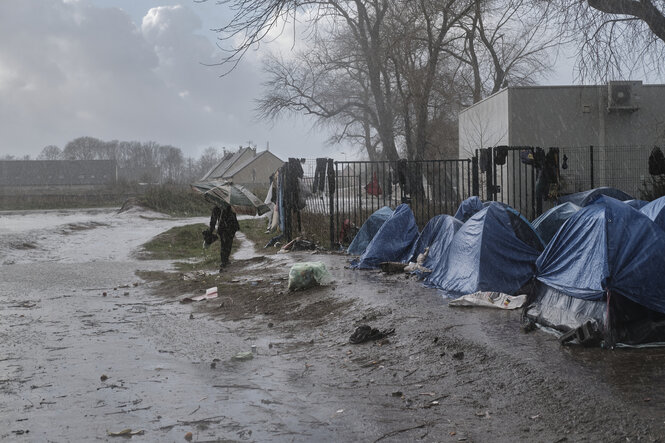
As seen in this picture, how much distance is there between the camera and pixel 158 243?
2575 cm

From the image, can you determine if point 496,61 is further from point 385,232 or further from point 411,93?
point 385,232

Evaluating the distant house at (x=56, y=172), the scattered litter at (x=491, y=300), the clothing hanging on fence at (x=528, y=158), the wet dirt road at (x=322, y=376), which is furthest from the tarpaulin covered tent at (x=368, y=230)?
the distant house at (x=56, y=172)

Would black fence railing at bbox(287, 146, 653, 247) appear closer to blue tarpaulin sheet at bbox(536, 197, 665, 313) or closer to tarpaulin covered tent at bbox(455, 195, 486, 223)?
tarpaulin covered tent at bbox(455, 195, 486, 223)

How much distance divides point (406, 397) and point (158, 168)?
11971 cm

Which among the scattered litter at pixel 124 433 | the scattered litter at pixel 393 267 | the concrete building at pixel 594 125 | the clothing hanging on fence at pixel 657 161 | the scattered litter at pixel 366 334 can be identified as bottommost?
the scattered litter at pixel 124 433

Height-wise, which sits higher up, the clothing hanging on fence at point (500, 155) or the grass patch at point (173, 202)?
the clothing hanging on fence at point (500, 155)

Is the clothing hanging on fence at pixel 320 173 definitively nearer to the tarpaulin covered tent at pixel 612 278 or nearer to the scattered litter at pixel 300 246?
the scattered litter at pixel 300 246

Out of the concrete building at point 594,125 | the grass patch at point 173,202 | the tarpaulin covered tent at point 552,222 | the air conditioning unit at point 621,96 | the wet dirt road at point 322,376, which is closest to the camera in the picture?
the wet dirt road at point 322,376

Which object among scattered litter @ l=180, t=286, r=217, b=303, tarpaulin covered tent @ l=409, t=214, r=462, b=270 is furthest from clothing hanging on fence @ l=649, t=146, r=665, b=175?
scattered litter @ l=180, t=286, r=217, b=303

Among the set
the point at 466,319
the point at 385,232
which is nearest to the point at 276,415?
the point at 466,319

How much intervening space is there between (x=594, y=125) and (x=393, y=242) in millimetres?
11127

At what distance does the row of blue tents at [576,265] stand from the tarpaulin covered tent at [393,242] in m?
1.95

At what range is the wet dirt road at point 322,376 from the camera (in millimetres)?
5082

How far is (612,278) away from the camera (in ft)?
21.8
